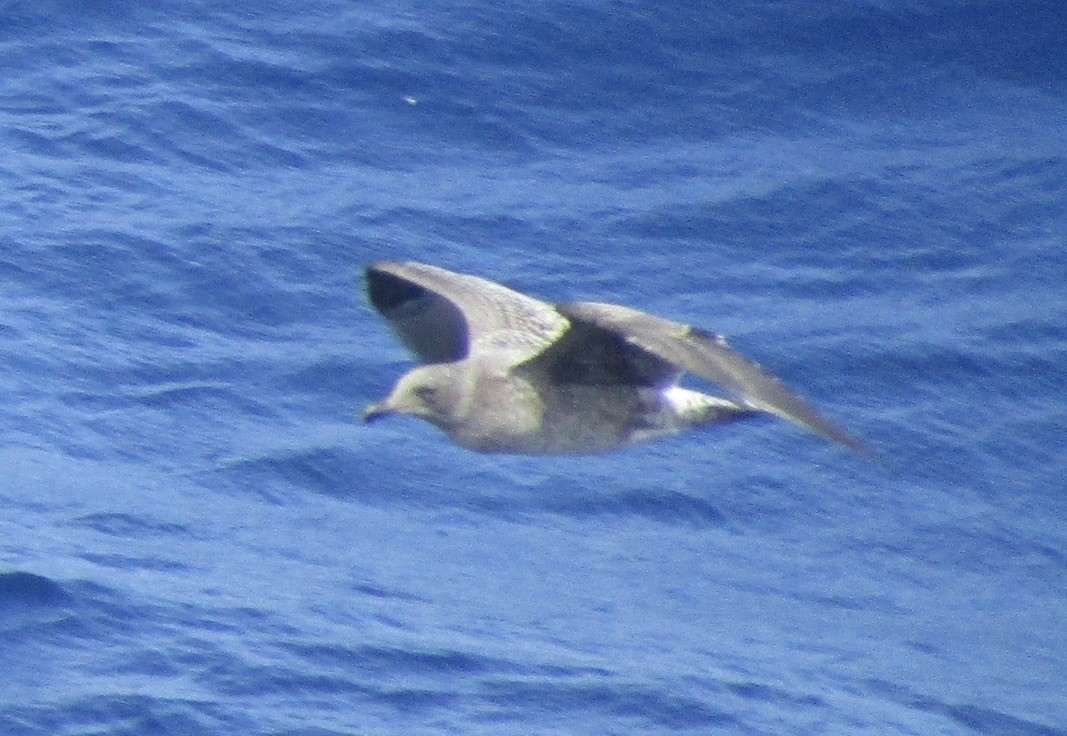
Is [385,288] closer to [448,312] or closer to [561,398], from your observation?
[448,312]

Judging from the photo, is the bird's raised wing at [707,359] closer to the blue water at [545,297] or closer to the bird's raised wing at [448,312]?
the bird's raised wing at [448,312]

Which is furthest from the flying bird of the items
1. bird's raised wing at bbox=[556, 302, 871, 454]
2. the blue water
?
the blue water

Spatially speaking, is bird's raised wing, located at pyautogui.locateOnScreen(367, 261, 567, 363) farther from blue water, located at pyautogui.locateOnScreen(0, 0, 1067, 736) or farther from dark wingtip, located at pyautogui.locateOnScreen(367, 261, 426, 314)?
blue water, located at pyautogui.locateOnScreen(0, 0, 1067, 736)

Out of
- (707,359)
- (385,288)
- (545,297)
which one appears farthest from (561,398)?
(545,297)

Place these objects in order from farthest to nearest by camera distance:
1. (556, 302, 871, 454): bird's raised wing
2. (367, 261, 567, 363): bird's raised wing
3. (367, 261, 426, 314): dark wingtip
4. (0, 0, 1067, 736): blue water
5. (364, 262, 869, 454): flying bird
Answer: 1. (0, 0, 1067, 736): blue water
2. (367, 261, 426, 314): dark wingtip
3. (367, 261, 567, 363): bird's raised wing
4. (364, 262, 869, 454): flying bird
5. (556, 302, 871, 454): bird's raised wing

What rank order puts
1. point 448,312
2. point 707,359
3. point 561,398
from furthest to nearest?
point 448,312
point 561,398
point 707,359

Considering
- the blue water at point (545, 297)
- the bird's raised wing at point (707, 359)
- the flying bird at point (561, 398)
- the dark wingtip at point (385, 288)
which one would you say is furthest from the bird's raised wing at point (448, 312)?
the blue water at point (545, 297)
